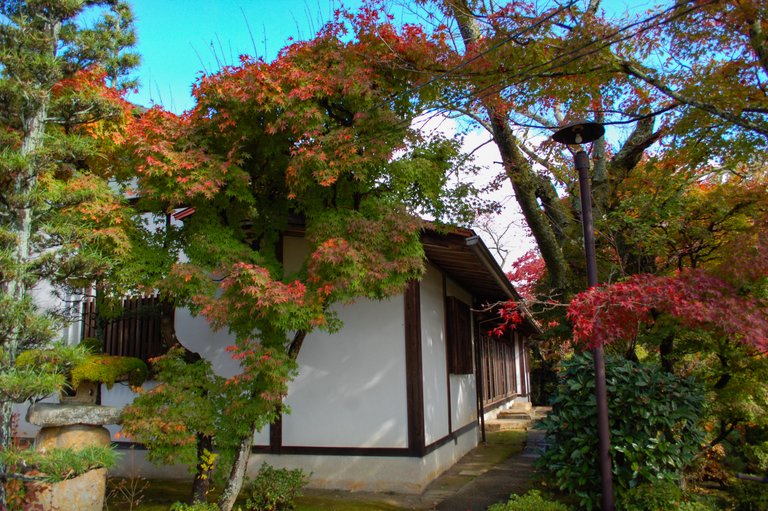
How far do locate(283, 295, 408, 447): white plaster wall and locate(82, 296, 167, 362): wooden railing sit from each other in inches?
101

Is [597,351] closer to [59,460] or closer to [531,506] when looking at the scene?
[531,506]

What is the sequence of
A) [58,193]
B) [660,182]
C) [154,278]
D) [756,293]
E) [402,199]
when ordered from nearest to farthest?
[58,193]
[756,293]
[154,278]
[402,199]
[660,182]

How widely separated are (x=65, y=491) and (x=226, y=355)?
9.21 ft

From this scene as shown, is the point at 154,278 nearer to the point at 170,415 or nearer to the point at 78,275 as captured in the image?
the point at 78,275

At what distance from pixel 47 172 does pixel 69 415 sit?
2.90 meters

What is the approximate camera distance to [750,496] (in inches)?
249

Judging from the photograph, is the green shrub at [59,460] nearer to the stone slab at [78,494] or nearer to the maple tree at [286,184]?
the maple tree at [286,184]

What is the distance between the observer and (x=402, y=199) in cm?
699

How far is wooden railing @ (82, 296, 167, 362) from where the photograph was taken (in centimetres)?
895

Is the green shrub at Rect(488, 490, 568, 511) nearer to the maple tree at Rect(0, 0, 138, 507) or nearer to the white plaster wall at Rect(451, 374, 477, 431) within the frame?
the white plaster wall at Rect(451, 374, 477, 431)

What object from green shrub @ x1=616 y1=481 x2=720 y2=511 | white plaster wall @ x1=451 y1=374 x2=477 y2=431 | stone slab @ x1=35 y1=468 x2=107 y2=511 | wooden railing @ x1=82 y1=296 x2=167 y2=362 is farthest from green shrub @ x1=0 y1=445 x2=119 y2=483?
white plaster wall @ x1=451 y1=374 x2=477 y2=431

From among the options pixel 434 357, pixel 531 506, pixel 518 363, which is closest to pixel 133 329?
pixel 434 357

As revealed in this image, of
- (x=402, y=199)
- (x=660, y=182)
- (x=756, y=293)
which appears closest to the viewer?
(x=756, y=293)

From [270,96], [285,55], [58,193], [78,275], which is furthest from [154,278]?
[285,55]
